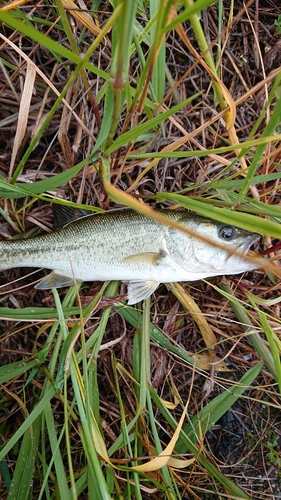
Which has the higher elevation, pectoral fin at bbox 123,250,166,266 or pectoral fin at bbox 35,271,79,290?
pectoral fin at bbox 123,250,166,266

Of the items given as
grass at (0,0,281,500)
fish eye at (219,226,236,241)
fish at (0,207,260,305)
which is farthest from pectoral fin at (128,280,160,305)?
fish eye at (219,226,236,241)

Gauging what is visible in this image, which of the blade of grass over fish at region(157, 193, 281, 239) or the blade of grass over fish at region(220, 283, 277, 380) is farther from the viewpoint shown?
the blade of grass over fish at region(220, 283, 277, 380)

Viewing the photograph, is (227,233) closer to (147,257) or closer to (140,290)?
(147,257)

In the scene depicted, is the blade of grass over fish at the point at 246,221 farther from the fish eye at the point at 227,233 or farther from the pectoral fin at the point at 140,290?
the pectoral fin at the point at 140,290

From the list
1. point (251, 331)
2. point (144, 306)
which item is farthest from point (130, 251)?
point (251, 331)

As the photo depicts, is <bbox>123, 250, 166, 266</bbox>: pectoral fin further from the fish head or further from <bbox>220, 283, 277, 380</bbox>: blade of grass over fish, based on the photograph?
<bbox>220, 283, 277, 380</bbox>: blade of grass over fish

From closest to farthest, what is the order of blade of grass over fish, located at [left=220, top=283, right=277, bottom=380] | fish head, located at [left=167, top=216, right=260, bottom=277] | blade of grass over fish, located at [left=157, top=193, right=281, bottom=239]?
blade of grass over fish, located at [left=157, top=193, right=281, bottom=239], fish head, located at [left=167, top=216, right=260, bottom=277], blade of grass over fish, located at [left=220, top=283, right=277, bottom=380]

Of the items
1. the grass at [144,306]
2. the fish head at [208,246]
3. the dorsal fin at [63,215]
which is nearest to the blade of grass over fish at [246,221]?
the fish head at [208,246]
